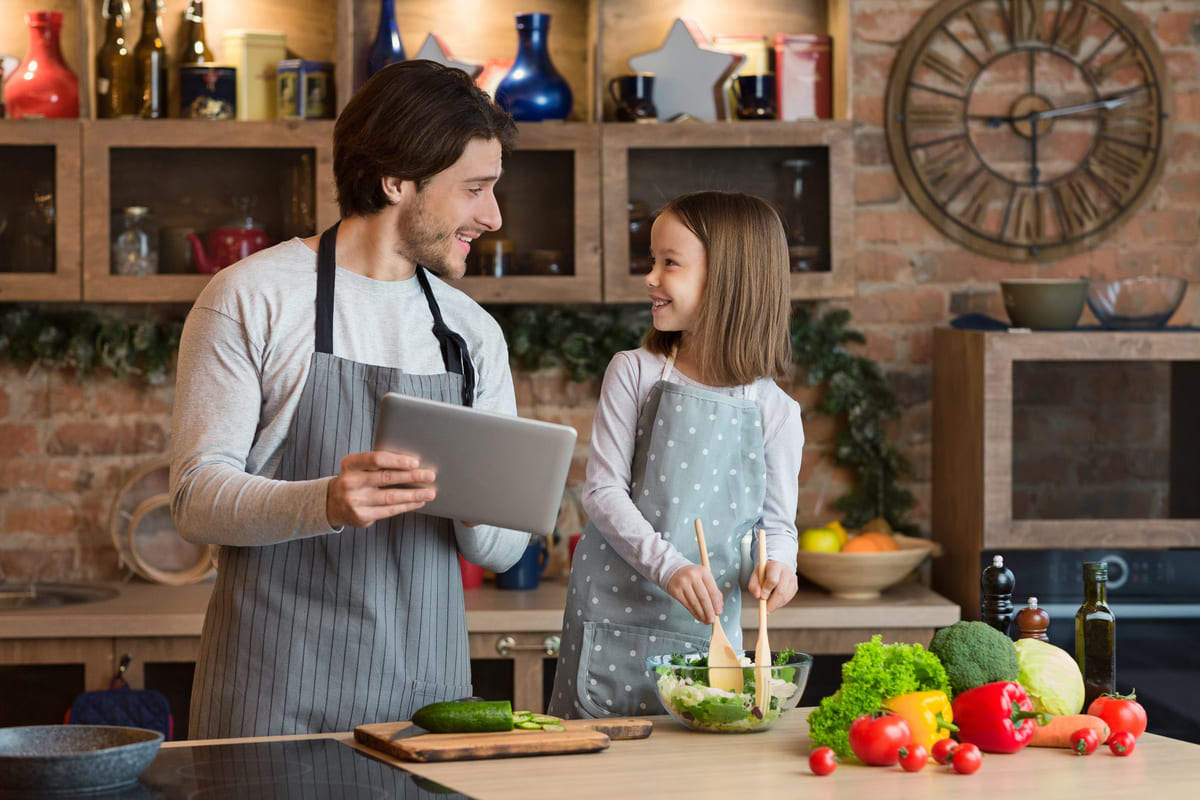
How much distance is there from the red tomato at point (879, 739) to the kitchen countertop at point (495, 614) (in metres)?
1.41

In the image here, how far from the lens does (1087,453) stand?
298cm

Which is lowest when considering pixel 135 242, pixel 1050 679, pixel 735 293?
pixel 1050 679

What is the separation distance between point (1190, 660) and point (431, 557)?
198 cm

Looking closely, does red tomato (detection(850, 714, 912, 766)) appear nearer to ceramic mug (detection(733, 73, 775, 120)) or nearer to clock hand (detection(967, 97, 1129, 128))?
ceramic mug (detection(733, 73, 775, 120))

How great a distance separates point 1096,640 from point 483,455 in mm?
825

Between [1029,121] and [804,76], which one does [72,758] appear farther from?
[1029,121]

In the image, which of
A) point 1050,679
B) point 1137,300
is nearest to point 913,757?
point 1050,679

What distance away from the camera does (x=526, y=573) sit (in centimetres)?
313

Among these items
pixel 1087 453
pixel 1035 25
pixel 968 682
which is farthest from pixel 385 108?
pixel 1035 25

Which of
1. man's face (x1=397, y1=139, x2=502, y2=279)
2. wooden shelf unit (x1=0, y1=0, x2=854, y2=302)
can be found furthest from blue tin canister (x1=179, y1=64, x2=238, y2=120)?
man's face (x1=397, y1=139, x2=502, y2=279)

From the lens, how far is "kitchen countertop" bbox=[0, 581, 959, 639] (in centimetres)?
281

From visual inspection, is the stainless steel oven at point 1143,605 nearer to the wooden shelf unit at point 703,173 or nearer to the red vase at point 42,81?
the wooden shelf unit at point 703,173

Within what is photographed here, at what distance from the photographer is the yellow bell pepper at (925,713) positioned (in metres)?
1.47

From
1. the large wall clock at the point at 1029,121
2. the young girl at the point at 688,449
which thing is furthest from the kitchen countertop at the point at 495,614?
the large wall clock at the point at 1029,121
